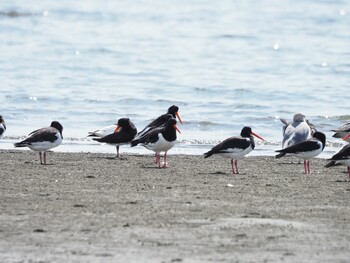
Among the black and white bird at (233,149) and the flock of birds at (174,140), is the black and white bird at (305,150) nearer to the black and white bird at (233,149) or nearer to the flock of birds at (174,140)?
the flock of birds at (174,140)

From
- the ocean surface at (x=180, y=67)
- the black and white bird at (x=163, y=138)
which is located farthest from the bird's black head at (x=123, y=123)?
the black and white bird at (x=163, y=138)

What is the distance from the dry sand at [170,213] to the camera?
9217 millimetres

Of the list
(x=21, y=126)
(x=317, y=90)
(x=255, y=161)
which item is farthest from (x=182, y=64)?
(x=255, y=161)

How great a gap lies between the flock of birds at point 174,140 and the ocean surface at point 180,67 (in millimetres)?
802

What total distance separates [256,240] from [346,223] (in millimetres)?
1342

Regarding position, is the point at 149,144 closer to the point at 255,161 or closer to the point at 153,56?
the point at 255,161

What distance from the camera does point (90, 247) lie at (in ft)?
30.5

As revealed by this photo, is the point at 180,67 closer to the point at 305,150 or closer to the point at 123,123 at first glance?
the point at 123,123

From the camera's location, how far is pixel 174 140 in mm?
16188

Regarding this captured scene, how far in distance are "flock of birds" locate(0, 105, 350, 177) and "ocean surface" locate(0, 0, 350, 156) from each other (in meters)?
0.80

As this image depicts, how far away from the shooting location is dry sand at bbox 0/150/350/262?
9.22 metres

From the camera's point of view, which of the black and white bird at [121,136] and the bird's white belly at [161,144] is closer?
the bird's white belly at [161,144]

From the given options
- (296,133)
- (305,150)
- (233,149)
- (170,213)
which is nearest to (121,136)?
(296,133)

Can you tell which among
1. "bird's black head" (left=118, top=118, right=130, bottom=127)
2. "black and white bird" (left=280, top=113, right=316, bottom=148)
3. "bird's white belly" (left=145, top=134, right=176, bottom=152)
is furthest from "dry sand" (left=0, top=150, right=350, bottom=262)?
"bird's black head" (left=118, top=118, right=130, bottom=127)
